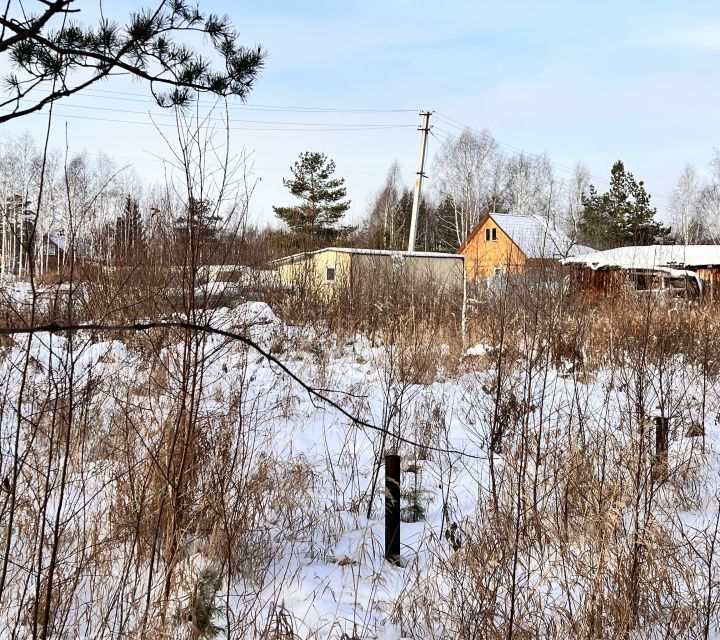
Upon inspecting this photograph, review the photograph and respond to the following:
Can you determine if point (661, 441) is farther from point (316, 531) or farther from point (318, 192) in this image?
point (318, 192)

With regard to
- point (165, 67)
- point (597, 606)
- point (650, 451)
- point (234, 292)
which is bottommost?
point (597, 606)

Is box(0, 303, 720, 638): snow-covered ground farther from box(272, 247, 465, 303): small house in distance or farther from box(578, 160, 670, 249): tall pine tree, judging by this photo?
box(578, 160, 670, 249): tall pine tree

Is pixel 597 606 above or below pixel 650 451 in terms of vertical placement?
below

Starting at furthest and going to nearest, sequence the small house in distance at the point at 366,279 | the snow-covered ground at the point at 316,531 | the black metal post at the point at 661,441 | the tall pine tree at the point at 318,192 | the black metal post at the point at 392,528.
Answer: the tall pine tree at the point at 318,192 < the small house in distance at the point at 366,279 < the black metal post at the point at 661,441 < the black metal post at the point at 392,528 < the snow-covered ground at the point at 316,531

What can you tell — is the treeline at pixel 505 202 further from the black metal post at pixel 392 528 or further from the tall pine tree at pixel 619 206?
the black metal post at pixel 392 528

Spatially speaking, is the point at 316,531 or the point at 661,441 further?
the point at 661,441

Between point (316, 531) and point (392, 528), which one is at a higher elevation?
point (392, 528)

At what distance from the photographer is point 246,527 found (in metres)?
2.92

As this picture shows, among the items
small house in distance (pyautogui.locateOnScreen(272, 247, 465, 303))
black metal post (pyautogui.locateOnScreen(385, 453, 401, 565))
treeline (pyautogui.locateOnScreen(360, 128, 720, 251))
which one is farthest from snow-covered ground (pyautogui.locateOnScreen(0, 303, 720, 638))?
treeline (pyautogui.locateOnScreen(360, 128, 720, 251))

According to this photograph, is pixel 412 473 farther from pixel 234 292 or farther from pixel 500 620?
pixel 234 292

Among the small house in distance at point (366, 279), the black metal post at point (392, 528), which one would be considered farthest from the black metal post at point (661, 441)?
the small house in distance at point (366, 279)

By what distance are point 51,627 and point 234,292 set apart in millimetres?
6772

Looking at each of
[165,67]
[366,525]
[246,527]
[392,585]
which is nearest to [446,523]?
[366,525]

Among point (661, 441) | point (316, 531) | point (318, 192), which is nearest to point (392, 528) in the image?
point (316, 531)
